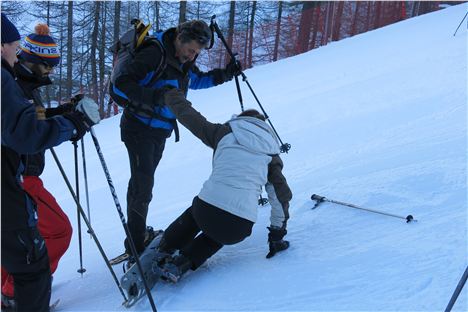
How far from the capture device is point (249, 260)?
10.7ft

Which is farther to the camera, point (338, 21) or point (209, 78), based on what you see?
point (338, 21)

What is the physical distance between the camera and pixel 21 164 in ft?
7.89

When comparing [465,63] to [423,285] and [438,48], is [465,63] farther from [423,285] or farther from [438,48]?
[423,285]

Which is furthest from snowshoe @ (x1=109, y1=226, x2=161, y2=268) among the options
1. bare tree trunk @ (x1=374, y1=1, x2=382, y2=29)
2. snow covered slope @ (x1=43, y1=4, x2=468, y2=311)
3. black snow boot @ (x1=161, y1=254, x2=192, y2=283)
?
bare tree trunk @ (x1=374, y1=1, x2=382, y2=29)

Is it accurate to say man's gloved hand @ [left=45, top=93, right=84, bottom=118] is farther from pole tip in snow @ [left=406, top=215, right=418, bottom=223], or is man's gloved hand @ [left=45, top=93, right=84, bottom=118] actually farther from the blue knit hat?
pole tip in snow @ [left=406, top=215, right=418, bottom=223]

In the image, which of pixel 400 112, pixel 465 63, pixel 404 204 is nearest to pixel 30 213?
pixel 404 204

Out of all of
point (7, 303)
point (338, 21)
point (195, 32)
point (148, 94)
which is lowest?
point (338, 21)

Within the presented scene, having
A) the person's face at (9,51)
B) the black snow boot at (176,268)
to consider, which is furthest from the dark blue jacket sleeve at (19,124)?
the black snow boot at (176,268)

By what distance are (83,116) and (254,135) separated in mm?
1070

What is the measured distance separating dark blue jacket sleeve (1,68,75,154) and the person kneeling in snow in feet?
3.38

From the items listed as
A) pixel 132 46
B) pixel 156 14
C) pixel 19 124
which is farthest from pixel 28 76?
pixel 156 14

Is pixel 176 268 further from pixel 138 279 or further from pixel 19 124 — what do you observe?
pixel 19 124

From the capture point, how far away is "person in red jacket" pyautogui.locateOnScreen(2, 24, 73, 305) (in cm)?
273

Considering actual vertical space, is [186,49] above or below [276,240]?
above
